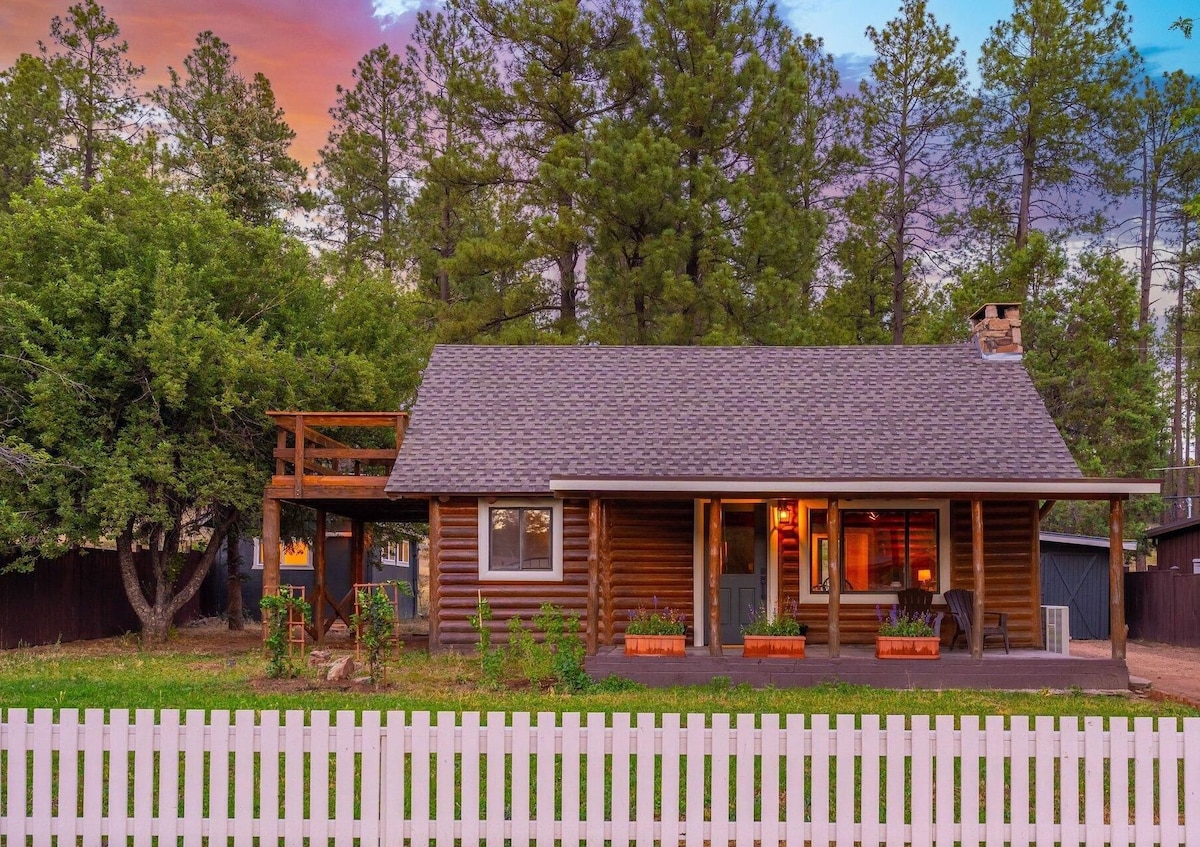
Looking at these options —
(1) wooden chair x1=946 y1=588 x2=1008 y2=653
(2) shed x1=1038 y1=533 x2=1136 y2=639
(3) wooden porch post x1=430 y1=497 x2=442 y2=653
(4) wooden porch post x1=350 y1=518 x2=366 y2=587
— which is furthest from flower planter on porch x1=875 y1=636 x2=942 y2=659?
(2) shed x1=1038 y1=533 x2=1136 y2=639

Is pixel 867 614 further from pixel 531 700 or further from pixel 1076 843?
pixel 1076 843

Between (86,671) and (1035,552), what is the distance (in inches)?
519

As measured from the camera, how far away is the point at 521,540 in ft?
59.7

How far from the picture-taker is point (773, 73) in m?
30.4

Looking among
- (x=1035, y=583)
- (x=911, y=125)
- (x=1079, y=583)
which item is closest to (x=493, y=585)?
(x=1035, y=583)

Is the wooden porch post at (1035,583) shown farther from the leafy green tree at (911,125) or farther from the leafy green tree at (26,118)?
the leafy green tree at (26,118)

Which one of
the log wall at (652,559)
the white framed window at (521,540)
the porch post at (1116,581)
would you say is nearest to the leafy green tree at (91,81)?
the white framed window at (521,540)

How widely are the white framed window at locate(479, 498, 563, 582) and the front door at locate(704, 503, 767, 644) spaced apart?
2246 mm

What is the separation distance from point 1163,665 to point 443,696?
13.2 m

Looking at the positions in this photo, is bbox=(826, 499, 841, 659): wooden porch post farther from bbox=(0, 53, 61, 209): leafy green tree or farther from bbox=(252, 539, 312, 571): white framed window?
bbox=(0, 53, 61, 209): leafy green tree

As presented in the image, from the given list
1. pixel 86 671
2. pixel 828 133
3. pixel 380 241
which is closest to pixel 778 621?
pixel 86 671

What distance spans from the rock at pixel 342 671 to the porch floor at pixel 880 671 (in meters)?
2.86

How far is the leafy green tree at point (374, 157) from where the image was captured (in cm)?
3656

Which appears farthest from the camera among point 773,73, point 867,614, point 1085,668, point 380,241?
point 380,241
